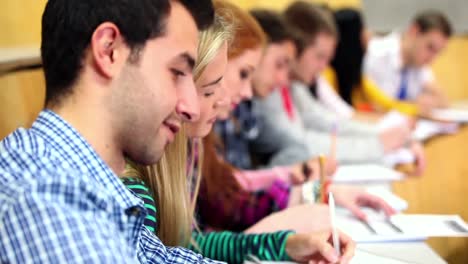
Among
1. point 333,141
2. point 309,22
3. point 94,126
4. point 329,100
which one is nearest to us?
point 94,126

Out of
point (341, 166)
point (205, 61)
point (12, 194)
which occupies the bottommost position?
point (341, 166)

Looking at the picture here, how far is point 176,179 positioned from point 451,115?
6.75 ft

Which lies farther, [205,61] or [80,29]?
[205,61]

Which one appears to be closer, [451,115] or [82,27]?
[82,27]

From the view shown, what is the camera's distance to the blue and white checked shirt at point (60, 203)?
592 millimetres

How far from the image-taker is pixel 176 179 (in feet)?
3.71

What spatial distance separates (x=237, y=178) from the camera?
1588 millimetres

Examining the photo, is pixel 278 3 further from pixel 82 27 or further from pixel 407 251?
pixel 82 27

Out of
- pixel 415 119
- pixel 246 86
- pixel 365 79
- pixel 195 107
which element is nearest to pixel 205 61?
pixel 195 107

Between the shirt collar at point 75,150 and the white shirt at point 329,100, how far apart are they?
7.80 ft

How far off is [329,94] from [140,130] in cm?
241

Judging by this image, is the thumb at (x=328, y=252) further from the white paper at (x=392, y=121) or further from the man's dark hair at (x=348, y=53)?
the man's dark hair at (x=348, y=53)

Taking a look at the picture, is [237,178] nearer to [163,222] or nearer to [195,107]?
[163,222]

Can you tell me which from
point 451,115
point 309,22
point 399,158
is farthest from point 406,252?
point 451,115
